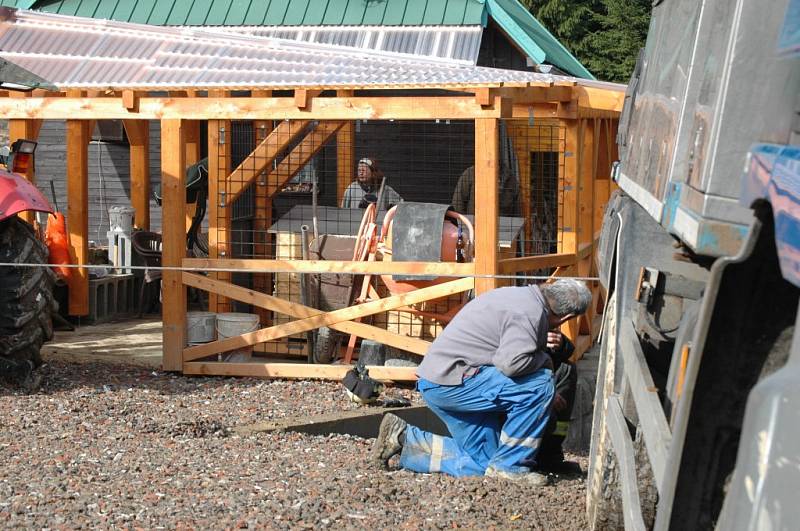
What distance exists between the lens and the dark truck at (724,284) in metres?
1.82

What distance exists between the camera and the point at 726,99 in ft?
9.00

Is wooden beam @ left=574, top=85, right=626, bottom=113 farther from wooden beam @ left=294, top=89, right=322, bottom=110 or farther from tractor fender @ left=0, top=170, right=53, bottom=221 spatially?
tractor fender @ left=0, top=170, right=53, bottom=221

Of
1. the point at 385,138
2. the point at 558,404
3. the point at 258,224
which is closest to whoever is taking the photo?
the point at 558,404

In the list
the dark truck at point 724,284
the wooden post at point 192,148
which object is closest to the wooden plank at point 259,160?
the wooden post at point 192,148

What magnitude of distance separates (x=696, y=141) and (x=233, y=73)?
254 inches

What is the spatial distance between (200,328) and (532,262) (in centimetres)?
271

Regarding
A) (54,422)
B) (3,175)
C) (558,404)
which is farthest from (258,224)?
(558,404)

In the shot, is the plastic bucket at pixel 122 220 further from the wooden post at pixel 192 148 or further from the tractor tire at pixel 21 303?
the tractor tire at pixel 21 303

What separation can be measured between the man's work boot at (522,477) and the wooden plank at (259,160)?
15.1 feet

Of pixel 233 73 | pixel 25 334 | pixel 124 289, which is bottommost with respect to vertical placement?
pixel 124 289

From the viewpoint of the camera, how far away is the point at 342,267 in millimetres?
8695

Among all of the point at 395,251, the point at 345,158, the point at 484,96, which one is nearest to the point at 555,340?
the point at 484,96

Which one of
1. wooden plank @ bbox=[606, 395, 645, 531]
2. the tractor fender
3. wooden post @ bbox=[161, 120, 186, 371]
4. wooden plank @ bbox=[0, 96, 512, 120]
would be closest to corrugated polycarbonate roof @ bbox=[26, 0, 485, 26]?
wooden plank @ bbox=[0, 96, 512, 120]

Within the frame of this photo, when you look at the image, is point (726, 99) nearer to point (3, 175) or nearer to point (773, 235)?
point (773, 235)
